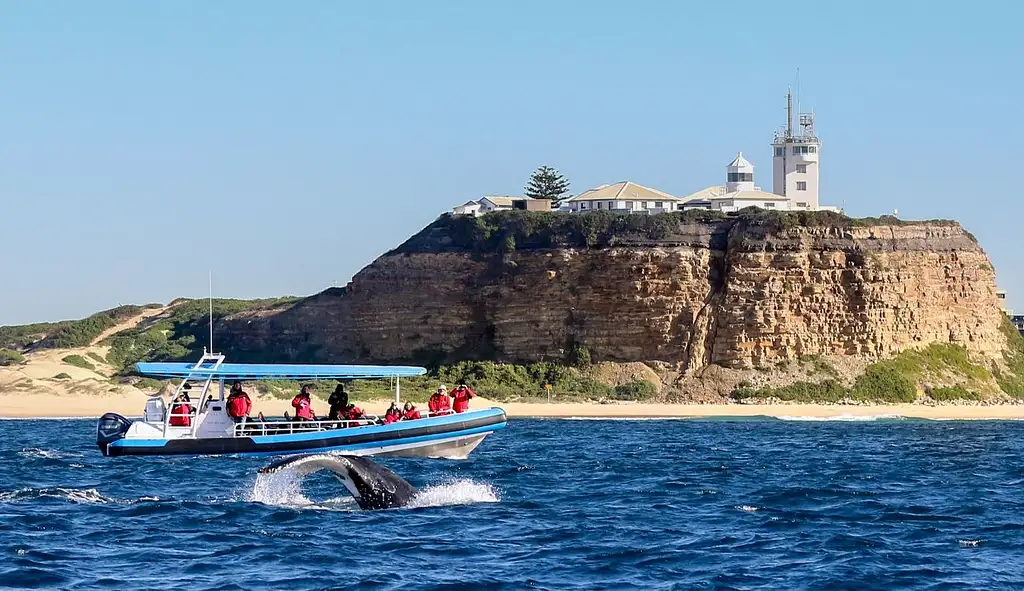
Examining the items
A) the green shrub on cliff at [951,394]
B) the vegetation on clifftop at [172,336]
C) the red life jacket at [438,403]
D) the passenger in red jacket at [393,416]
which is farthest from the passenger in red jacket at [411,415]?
the vegetation on clifftop at [172,336]

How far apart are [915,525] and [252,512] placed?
36.1 ft

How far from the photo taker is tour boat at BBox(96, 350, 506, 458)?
37.7 meters

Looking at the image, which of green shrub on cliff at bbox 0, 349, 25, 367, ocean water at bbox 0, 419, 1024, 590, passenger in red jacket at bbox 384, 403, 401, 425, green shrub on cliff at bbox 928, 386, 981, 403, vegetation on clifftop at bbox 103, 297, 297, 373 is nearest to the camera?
ocean water at bbox 0, 419, 1024, 590

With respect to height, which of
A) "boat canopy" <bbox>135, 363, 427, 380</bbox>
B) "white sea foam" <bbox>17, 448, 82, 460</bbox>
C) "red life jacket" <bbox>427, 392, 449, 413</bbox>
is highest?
"boat canopy" <bbox>135, 363, 427, 380</bbox>

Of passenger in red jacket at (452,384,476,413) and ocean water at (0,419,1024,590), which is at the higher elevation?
passenger in red jacket at (452,384,476,413)

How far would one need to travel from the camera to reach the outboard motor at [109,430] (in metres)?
37.8

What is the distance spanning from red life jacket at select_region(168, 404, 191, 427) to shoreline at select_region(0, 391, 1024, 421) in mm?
26944

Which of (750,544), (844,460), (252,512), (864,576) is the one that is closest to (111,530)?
(252,512)

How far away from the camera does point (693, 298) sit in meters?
75.4

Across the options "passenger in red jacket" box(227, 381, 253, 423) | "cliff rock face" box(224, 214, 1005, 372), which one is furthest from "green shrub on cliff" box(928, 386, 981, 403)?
"passenger in red jacket" box(227, 381, 253, 423)

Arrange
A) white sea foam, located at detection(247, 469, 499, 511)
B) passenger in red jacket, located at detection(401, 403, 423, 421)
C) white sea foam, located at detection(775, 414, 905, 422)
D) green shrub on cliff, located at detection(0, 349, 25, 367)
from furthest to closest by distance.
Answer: green shrub on cliff, located at detection(0, 349, 25, 367) → white sea foam, located at detection(775, 414, 905, 422) → passenger in red jacket, located at detection(401, 403, 423, 421) → white sea foam, located at detection(247, 469, 499, 511)

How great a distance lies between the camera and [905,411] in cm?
7000

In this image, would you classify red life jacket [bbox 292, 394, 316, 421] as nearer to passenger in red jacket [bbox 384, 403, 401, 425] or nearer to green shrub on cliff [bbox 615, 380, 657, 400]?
passenger in red jacket [bbox 384, 403, 401, 425]

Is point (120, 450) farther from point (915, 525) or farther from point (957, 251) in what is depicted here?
point (957, 251)
